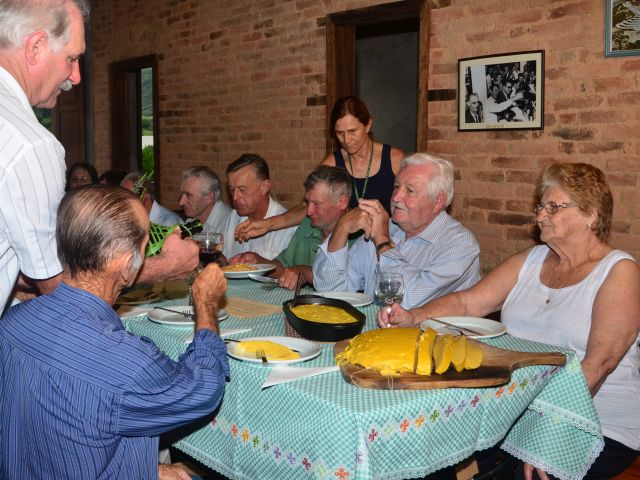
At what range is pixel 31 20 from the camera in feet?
5.97

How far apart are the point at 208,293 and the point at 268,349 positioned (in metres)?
0.24

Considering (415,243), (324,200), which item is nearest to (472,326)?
(415,243)

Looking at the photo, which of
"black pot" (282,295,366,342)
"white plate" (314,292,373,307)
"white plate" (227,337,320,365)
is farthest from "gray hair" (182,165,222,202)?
"white plate" (227,337,320,365)

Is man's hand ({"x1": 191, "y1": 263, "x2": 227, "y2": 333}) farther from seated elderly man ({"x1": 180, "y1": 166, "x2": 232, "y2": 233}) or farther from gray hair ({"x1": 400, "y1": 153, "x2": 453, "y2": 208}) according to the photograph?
seated elderly man ({"x1": 180, "y1": 166, "x2": 232, "y2": 233})

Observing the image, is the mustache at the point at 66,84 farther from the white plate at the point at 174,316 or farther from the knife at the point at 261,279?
the knife at the point at 261,279

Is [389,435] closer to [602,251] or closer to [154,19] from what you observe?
[602,251]

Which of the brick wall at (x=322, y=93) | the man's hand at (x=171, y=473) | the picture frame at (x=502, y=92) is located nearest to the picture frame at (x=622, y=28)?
the brick wall at (x=322, y=93)

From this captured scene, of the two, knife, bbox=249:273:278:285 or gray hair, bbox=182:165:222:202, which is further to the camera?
gray hair, bbox=182:165:222:202

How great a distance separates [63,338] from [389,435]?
76 cm

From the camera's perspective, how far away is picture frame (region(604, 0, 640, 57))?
148 inches

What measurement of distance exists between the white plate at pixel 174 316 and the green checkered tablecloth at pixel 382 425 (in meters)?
0.07

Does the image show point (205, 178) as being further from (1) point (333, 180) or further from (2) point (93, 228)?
(2) point (93, 228)

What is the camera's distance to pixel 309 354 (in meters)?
1.95

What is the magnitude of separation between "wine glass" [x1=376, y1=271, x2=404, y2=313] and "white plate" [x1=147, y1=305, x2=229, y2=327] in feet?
1.85
